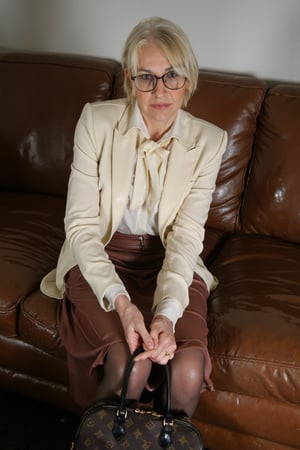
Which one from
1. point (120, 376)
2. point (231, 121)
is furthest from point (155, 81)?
point (120, 376)

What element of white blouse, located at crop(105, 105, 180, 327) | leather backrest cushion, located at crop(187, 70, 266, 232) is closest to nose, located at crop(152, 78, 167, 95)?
white blouse, located at crop(105, 105, 180, 327)

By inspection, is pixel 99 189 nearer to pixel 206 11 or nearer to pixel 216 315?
pixel 216 315

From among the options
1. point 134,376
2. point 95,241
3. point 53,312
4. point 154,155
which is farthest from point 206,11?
point 134,376

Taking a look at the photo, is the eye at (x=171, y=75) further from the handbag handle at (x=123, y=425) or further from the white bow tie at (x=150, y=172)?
the handbag handle at (x=123, y=425)

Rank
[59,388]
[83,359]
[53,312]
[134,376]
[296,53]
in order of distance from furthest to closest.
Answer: [296,53] → [59,388] → [53,312] → [83,359] → [134,376]

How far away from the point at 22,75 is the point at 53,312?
3.67 ft

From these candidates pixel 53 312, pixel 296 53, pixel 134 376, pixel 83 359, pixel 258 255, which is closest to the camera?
pixel 134 376

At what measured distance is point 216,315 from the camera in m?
1.53

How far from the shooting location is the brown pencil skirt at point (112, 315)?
1.36m

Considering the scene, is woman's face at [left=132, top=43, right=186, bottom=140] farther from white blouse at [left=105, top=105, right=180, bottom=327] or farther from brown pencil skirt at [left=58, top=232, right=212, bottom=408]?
brown pencil skirt at [left=58, top=232, right=212, bottom=408]

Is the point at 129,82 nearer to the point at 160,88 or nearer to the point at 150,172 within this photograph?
the point at 160,88

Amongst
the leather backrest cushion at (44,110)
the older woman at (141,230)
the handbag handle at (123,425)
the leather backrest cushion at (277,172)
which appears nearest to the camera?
the handbag handle at (123,425)

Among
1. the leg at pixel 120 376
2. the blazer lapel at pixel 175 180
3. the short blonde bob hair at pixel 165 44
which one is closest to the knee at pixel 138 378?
the leg at pixel 120 376

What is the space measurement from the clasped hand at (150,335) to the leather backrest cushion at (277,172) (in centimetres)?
82
